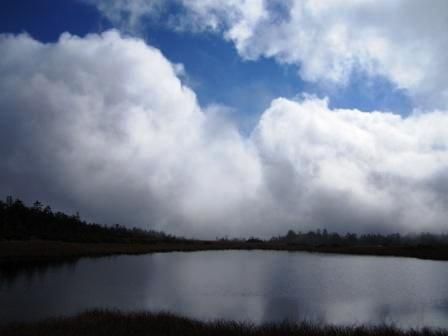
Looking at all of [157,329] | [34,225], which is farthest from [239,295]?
[34,225]

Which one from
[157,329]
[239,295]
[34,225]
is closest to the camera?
[157,329]

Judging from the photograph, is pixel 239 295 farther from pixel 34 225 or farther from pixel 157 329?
pixel 34 225

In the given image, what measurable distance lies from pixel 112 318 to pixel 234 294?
19161 millimetres

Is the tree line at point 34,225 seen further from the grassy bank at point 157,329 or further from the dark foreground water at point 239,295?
the grassy bank at point 157,329

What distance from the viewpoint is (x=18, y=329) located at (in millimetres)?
20297

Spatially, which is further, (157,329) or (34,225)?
(34,225)

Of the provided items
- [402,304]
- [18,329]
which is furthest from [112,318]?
[402,304]

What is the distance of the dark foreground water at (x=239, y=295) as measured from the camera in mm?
30562

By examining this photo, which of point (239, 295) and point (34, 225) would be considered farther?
point (34, 225)

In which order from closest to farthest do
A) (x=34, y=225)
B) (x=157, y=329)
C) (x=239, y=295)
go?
(x=157, y=329)
(x=239, y=295)
(x=34, y=225)

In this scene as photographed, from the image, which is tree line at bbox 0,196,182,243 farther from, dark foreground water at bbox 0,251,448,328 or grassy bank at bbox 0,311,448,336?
grassy bank at bbox 0,311,448,336

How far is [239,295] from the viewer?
40.5 meters

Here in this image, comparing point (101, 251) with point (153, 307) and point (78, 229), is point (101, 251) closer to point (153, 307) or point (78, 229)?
point (78, 229)

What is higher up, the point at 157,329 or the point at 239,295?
the point at 157,329
